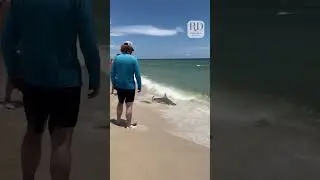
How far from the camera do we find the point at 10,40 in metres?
2.88

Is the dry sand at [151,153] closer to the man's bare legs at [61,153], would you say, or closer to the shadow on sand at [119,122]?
the shadow on sand at [119,122]

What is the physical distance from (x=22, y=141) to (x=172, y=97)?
0.87 metres

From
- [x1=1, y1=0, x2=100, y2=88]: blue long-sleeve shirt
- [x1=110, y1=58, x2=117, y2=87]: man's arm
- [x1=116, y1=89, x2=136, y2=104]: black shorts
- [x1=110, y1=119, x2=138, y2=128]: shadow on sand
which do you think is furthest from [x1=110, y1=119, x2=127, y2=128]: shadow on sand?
[x1=1, y1=0, x2=100, y2=88]: blue long-sleeve shirt

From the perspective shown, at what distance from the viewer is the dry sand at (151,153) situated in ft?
9.93

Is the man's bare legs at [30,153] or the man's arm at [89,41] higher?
the man's arm at [89,41]

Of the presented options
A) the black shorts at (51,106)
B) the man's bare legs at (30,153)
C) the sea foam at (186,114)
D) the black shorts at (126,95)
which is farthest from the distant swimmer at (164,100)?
the man's bare legs at (30,153)

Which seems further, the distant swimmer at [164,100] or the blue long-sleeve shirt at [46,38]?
the distant swimmer at [164,100]

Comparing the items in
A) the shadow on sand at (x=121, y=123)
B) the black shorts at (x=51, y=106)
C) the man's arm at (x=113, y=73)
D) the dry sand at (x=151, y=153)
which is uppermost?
the man's arm at (x=113, y=73)

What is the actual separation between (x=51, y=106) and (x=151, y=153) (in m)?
0.62

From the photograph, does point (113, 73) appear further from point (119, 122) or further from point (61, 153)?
point (61, 153)

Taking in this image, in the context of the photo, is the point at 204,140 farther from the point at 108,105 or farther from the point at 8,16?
the point at 8,16

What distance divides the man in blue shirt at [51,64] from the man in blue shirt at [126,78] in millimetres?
107

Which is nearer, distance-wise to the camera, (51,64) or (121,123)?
(51,64)

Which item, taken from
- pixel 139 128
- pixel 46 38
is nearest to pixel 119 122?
pixel 139 128
